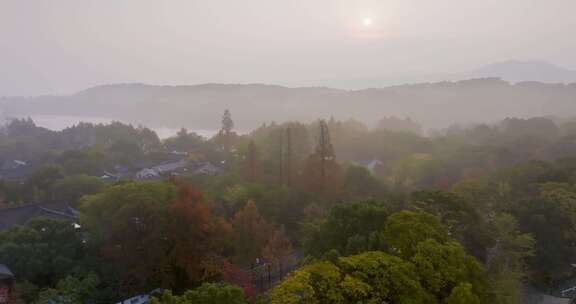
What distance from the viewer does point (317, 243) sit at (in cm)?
1599

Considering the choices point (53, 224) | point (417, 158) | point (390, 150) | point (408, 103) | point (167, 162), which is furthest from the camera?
point (408, 103)

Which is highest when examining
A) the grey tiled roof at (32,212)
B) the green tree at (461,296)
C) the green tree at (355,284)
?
the green tree at (355,284)

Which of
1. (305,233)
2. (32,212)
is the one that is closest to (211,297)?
(305,233)

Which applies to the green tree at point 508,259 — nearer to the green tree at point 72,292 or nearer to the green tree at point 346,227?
the green tree at point 346,227

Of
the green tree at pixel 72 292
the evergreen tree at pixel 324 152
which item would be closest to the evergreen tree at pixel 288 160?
the evergreen tree at pixel 324 152

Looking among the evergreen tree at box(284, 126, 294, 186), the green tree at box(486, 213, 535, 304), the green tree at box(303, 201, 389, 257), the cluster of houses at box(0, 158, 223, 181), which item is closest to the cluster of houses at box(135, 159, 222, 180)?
the cluster of houses at box(0, 158, 223, 181)

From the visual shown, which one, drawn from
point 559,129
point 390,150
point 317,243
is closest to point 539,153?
point 390,150

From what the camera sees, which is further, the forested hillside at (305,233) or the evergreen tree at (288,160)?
the evergreen tree at (288,160)

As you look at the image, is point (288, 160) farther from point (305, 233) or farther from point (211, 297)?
point (211, 297)

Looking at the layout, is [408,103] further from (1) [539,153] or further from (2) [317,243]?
(2) [317,243]

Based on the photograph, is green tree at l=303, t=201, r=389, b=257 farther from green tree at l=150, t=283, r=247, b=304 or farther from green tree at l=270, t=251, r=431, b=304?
green tree at l=150, t=283, r=247, b=304

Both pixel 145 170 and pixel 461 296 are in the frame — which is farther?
pixel 145 170

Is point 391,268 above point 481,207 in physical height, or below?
above

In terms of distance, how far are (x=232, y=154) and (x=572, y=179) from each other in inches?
1249
